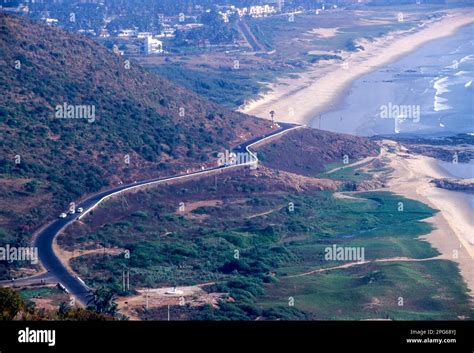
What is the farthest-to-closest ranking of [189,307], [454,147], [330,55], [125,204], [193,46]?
[193,46], [330,55], [454,147], [125,204], [189,307]

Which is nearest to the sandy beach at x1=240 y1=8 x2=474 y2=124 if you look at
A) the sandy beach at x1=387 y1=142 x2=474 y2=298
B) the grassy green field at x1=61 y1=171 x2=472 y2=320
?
the sandy beach at x1=387 y1=142 x2=474 y2=298

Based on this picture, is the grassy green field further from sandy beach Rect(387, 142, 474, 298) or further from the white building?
the white building

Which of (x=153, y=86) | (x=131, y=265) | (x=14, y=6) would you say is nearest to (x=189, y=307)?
(x=131, y=265)

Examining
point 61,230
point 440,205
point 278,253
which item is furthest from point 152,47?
point 278,253

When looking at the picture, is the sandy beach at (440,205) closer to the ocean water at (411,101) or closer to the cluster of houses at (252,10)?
the ocean water at (411,101)

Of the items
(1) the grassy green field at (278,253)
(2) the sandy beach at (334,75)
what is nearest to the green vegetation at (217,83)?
(2) the sandy beach at (334,75)

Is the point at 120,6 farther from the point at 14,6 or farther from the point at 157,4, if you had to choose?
the point at 14,6
